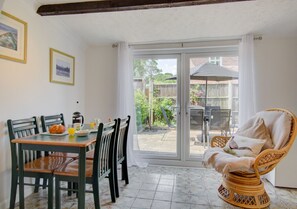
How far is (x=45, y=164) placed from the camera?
212 cm

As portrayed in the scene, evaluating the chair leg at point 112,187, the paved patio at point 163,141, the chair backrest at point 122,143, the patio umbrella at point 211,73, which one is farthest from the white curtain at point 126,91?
the chair leg at point 112,187

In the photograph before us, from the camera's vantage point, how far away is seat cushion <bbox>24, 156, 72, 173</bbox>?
78.0 inches

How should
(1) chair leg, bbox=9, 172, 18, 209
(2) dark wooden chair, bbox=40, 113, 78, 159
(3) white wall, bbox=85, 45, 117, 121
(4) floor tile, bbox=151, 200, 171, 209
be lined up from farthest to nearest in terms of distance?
(3) white wall, bbox=85, 45, 117, 121 → (2) dark wooden chair, bbox=40, 113, 78, 159 → (4) floor tile, bbox=151, 200, 171, 209 → (1) chair leg, bbox=9, 172, 18, 209

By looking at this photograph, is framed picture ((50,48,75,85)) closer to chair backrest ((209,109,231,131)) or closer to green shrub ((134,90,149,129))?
green shrub ((134,90,149,129))

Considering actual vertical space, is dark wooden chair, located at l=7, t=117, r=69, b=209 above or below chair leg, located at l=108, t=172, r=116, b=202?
above

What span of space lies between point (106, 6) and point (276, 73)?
262cm

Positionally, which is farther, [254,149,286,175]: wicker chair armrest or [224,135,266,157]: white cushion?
[224,135,266,157]: white cushion

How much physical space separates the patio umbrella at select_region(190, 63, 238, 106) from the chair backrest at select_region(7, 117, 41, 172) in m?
2.50

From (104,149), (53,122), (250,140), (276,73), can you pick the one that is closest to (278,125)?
(250,140)

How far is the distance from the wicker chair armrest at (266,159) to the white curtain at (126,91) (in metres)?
1.90

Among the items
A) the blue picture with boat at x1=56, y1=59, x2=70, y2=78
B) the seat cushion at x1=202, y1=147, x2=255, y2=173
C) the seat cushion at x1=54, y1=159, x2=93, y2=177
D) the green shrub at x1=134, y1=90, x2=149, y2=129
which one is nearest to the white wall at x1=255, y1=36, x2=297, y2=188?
the seat cushion at x1=202, y1=147, x2=255, y2=173

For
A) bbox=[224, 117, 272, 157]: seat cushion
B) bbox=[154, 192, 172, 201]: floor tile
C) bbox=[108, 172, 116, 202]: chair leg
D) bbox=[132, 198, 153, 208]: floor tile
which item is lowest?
bbox=[132, 198, 153, 208]: floor tile

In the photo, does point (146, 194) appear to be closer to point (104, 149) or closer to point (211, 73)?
point (104, 149)

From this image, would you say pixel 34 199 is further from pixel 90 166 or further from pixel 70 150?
pixel 70 150
